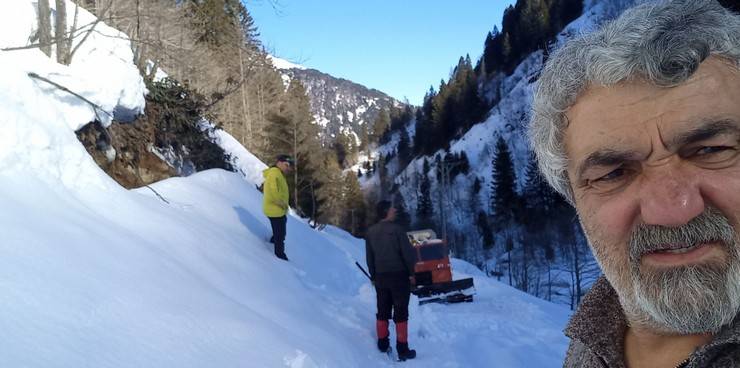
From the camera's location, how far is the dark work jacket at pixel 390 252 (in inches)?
223

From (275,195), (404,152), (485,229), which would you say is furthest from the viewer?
(404,152)

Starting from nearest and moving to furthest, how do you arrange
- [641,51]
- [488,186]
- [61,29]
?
[641,51] → [61,29] → [488,186]

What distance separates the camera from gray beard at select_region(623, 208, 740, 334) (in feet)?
3.44

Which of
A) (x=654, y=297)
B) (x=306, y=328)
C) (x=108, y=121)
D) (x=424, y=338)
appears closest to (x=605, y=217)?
(x=654, y=297)

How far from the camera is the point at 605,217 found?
1268 mm

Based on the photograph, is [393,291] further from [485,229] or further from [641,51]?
[485,229]

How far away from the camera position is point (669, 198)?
1107 millimetres

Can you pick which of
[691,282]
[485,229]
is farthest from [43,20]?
[485,229]

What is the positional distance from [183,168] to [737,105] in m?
13.5

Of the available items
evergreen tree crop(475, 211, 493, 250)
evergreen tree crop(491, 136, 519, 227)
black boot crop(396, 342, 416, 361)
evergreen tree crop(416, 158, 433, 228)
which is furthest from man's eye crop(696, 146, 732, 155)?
evergreen tree crop(491, 136, 519, 227)

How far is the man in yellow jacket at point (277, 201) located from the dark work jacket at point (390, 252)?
9.16ft

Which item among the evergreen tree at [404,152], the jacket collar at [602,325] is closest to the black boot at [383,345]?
the jacket collar at [602,325]

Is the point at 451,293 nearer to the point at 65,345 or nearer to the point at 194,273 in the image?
the point at 194,273

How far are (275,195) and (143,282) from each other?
185 inches
